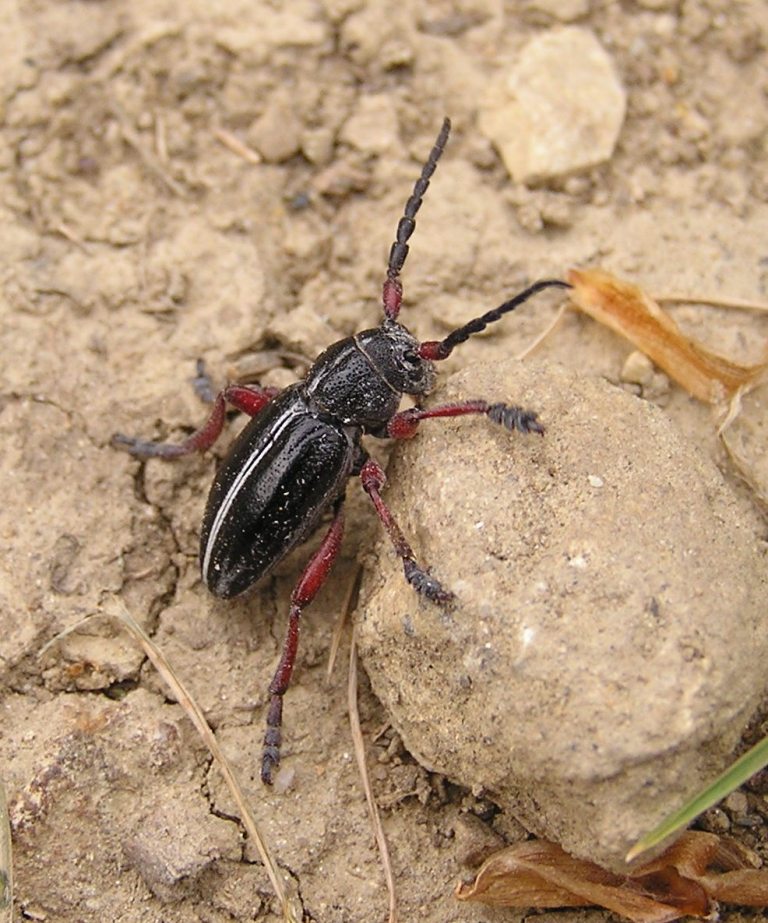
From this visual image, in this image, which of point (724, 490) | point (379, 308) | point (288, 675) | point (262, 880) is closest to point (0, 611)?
point (288, 675)

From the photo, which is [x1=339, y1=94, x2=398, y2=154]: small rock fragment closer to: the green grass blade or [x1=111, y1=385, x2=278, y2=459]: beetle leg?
[x1=111, y1=385, x2=278, y2=459]: beetle leg

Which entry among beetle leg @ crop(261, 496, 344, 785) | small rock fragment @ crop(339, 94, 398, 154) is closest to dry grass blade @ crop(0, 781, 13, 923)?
beetle leg @ crop(261, 496, 344, 785)

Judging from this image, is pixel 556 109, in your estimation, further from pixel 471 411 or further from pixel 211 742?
pixel 211 742

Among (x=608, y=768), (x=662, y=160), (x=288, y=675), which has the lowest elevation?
(x=288, y=675)

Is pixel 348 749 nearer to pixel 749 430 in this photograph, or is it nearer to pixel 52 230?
pixel 749 430

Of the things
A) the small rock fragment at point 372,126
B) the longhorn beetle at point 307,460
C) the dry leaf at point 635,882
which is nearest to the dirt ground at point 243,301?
the small rock fragment at point 372,126

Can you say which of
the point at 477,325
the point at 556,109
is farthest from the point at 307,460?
the point at 556,109

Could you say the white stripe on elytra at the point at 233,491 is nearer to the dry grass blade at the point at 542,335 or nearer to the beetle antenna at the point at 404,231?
the beetle antenna at the point at 404,231
